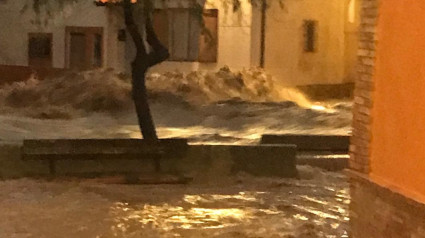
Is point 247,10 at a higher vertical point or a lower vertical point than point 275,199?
higher

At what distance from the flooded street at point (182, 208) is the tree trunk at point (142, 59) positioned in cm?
147

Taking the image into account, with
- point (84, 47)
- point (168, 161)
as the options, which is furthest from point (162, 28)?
point (168, 161)

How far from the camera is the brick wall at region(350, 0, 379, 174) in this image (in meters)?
6.44

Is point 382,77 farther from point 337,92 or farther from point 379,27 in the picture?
point 337,92

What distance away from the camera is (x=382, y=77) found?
629 cm

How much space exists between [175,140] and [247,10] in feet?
31.2

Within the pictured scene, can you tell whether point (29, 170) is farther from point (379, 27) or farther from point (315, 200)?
point (379, 27)

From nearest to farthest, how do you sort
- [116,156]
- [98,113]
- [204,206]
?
[204,206] < [116,156] < [98,113]

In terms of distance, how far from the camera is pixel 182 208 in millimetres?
9172

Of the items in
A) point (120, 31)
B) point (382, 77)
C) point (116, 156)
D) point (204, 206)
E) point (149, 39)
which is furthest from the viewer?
point (120, 31)

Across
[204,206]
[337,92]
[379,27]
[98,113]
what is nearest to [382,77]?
[379,27]

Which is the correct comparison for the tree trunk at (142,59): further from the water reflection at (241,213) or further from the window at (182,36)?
the window at (182,36)

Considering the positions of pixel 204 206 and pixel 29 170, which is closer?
pixel 204 206

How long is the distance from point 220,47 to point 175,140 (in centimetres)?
955
